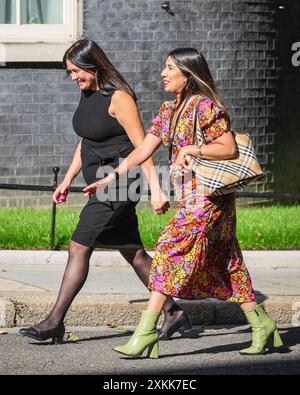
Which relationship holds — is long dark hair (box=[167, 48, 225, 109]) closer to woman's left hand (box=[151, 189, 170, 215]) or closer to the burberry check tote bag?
the burberry check tote bag

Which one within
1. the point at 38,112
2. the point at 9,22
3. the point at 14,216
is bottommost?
the point at 14,216

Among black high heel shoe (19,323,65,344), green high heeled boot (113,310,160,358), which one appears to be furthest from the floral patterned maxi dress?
black high heel shoe (19,323,65,344)

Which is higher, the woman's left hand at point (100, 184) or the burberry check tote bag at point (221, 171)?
the burberry check tote bag at point (221, 171)

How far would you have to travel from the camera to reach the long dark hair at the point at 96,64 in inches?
313

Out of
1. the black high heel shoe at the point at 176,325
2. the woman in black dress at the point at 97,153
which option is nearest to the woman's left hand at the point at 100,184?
the woman in black dress at the point at 97,153

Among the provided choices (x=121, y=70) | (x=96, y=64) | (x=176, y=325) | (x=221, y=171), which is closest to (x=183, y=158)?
(x=221, y=171)

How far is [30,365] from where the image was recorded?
7.43m

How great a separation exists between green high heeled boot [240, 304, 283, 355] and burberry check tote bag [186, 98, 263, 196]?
0.81 metres

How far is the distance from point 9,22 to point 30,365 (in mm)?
7139

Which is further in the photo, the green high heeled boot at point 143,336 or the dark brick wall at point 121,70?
the dark brick wall at point 121,70

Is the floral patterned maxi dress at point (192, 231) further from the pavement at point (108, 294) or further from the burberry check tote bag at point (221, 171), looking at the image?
the pavement at point (108, 294)

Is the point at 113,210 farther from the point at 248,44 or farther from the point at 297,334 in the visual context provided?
the point at 248,44

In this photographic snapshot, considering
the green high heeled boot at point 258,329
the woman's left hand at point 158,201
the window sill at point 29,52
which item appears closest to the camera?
the woman's left hand at point 158,201

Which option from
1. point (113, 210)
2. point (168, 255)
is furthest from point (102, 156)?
point (168, 255)
